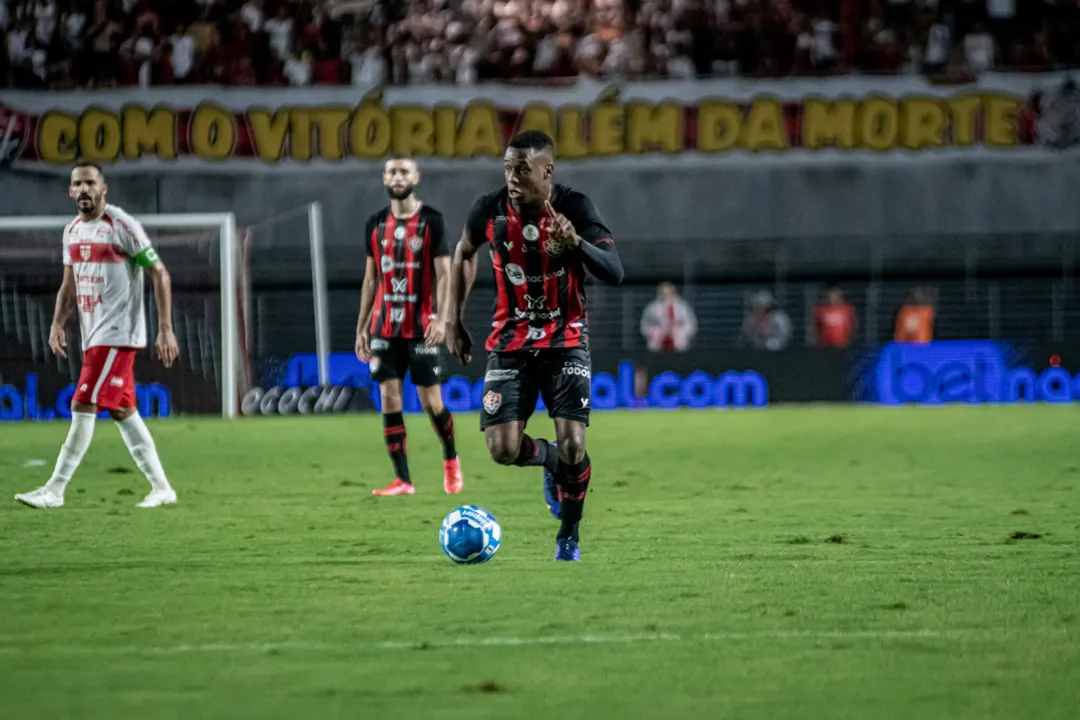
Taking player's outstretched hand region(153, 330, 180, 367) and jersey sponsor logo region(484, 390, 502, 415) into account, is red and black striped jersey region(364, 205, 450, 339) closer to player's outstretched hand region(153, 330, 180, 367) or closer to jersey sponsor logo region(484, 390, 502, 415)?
player's outstretched hand region(153, 330, 180, 367)

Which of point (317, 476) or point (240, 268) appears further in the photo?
point (240, 268)

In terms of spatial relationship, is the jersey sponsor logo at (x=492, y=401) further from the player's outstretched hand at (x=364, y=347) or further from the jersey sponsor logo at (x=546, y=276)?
the player's outstretched hand at (x=364, y=347)

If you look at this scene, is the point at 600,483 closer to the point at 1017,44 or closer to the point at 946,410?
the point at 946,410

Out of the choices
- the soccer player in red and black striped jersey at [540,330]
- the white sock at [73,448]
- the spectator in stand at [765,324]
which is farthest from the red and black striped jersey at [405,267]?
the spectator in stand at [765,324]

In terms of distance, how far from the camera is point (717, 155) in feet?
86.4

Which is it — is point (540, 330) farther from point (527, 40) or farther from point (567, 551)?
point (527, 40)

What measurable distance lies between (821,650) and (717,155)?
21701mm

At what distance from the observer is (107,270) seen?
9.83 meters

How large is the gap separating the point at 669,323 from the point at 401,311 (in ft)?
44.5

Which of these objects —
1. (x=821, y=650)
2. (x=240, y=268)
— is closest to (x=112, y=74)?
(x=240, y=268)

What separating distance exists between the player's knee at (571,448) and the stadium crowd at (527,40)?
19.2 metres

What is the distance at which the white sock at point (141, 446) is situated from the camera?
10.1m

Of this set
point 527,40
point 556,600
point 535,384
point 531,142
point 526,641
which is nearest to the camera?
point 526,641

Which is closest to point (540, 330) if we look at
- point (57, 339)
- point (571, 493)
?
point (571, 493)
